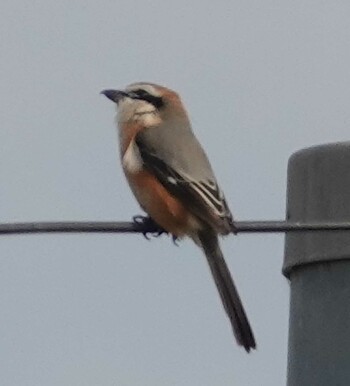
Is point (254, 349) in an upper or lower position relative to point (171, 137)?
lower

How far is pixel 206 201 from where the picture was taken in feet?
21.2

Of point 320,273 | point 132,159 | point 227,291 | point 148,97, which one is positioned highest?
point 148,97

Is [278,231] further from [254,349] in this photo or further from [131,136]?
[131,136]

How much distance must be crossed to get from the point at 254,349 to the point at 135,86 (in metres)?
2.33

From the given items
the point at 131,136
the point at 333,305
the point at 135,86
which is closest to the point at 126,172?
the point at 131,136

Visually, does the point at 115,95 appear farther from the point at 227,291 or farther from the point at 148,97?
the point at 227,291

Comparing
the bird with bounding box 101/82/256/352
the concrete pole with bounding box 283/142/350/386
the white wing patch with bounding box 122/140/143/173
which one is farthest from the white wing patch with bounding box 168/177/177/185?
the concrete pole with bounding box 283/142/350/386

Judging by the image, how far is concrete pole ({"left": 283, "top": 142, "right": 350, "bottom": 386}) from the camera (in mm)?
5316

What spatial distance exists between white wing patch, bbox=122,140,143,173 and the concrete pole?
137cm

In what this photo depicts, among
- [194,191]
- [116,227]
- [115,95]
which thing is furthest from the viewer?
[115,95]

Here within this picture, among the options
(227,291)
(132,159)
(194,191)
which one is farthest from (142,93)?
(227,291)

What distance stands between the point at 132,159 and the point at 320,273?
181 centimetres

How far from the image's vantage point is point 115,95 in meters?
7.65

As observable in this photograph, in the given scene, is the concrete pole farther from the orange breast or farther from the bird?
the orange breast
